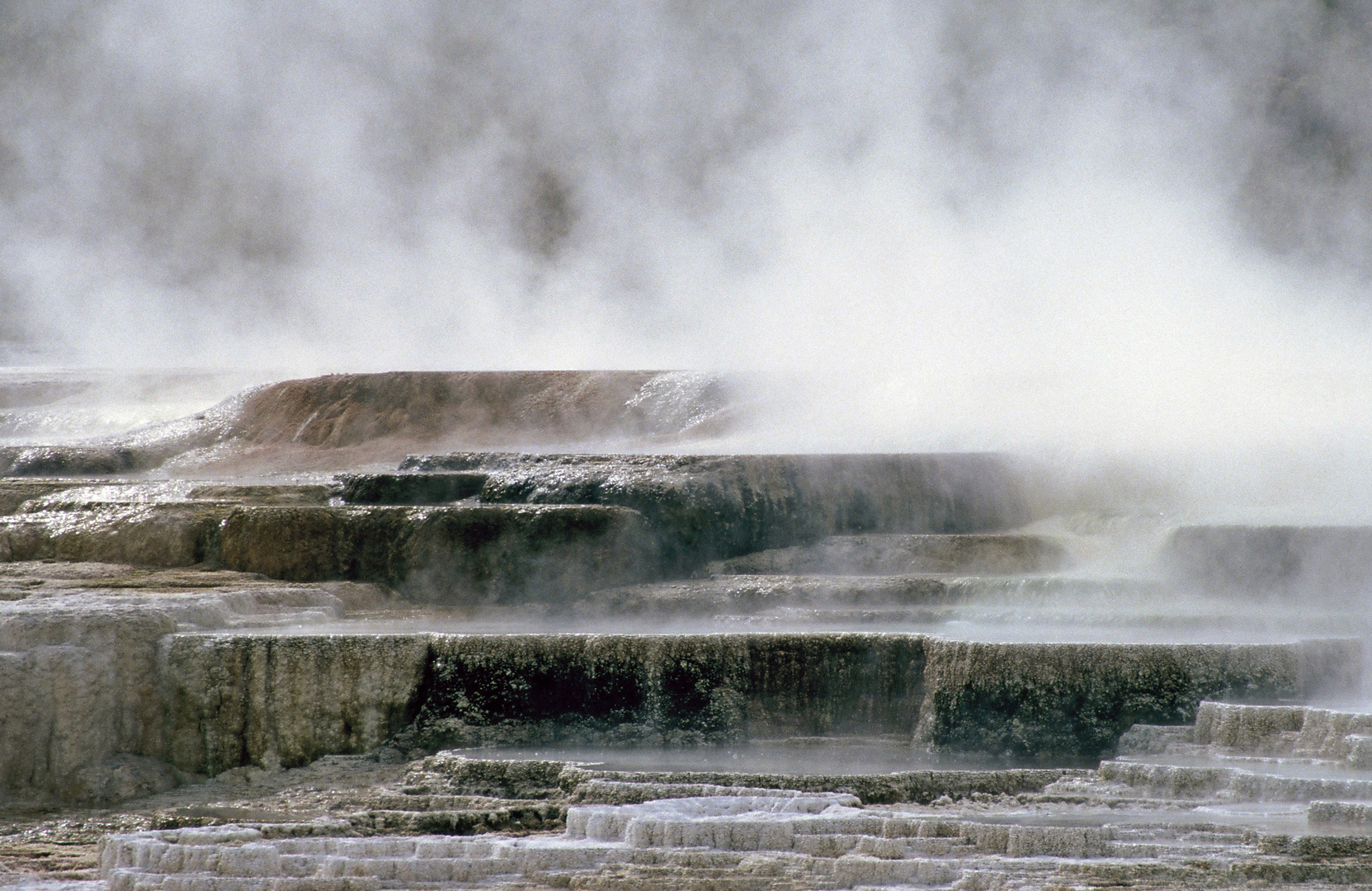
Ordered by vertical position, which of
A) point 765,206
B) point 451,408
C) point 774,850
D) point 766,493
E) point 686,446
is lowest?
point 774,850

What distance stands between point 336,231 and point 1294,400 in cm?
1455

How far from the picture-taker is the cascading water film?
4.02 metres

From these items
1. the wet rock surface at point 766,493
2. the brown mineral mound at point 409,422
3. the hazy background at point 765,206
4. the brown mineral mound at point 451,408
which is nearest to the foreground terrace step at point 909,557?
the wet rock surface at point 766,493

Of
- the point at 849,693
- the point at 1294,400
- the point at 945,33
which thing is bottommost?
the point at 849,693

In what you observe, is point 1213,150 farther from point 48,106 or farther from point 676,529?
point 48,106

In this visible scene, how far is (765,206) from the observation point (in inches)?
728

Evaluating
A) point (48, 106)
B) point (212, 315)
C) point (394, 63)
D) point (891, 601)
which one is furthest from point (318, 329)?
point (891, 601)

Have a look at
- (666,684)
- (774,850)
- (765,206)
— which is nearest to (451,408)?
(666,684)

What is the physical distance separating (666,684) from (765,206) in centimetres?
1415

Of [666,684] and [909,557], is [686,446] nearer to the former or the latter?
[909,557]

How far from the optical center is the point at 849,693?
16.5 ft

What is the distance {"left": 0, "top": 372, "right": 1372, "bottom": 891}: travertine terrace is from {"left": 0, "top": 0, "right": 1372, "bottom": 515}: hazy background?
6.22ft

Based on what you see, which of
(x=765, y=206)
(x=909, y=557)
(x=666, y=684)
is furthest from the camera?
(x=765, y=206)

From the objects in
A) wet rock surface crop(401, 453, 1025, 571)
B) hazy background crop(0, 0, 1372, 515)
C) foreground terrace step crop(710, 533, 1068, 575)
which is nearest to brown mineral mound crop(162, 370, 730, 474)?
hazy background crop(0, 0, 1372, 515)
